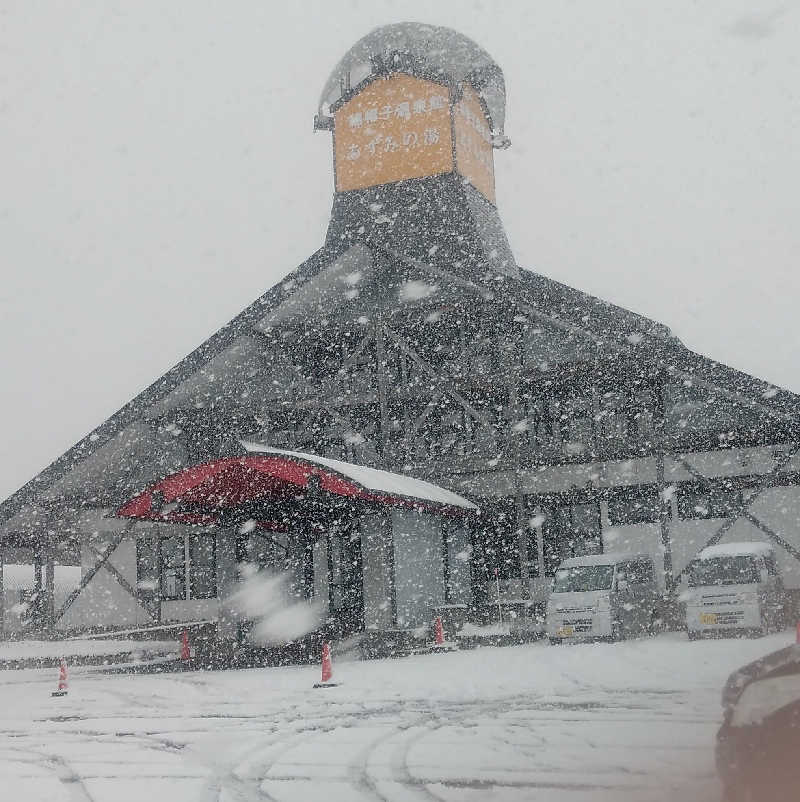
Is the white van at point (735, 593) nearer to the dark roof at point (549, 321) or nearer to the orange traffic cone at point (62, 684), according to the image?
the dark roof at point (549, 321)

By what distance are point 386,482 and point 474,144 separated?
1628 cm

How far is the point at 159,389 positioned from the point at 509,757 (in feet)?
62.2

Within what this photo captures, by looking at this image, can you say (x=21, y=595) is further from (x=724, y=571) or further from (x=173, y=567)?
(x=724, y=571)

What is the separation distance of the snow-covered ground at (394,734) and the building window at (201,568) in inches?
494

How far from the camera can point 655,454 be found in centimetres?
2127

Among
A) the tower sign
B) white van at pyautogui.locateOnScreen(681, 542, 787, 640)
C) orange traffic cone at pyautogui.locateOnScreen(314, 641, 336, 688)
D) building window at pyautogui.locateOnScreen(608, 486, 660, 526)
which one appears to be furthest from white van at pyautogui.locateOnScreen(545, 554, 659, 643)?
the tower sign

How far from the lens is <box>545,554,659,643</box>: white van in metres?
17.2

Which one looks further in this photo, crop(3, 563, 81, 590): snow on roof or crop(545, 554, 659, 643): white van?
crop(3, 563, 81, 590): snow on roof

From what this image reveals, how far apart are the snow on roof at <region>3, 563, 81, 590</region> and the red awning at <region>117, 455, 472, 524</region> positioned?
34408 millimetres

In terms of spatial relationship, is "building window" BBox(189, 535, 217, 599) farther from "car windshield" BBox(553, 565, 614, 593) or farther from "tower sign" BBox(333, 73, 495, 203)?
"car windshield" BBox(553, 565, 614, 593)

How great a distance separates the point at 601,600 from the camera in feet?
56.7

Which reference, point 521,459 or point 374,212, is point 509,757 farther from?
point 374,212

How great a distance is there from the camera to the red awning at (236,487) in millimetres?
16781

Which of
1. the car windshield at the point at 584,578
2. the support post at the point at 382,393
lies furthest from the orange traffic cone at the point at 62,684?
the support post at the point at 382,393
